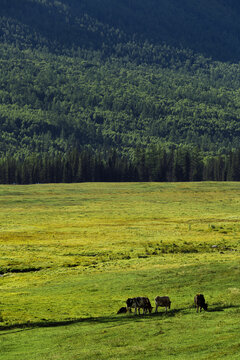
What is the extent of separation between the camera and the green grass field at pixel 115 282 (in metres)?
30.2

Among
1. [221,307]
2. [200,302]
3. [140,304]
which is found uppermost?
[200,302]

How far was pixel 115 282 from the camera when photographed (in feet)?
159

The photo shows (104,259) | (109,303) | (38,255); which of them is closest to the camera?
(109,303)

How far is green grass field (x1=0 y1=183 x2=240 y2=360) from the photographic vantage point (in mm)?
30234

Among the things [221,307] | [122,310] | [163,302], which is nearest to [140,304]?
[122,310]

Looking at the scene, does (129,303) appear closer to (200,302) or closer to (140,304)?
(140,304)

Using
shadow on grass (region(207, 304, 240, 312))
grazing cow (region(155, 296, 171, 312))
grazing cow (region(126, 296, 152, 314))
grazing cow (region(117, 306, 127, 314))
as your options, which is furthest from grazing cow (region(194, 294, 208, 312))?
grazing cow (region(117, 306, 127, 314))

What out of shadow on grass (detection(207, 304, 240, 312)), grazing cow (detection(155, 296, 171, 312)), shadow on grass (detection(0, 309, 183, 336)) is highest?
grazing cow (detection(155, 296, 171, 312))

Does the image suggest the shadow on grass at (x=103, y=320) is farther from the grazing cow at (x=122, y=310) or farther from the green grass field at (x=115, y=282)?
the grazing cow at (x=122, y=310)

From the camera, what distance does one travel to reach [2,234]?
285 ft

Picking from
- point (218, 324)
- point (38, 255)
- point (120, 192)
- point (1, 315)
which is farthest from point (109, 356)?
point (120, 192)

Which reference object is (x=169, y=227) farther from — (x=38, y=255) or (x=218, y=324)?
(x=218, y=324)

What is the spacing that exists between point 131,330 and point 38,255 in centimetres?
3584

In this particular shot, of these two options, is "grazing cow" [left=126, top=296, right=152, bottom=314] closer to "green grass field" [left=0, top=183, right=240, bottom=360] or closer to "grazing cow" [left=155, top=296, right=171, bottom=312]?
"grazing cow" [left=155, top=296, right=171, bottom=312]
